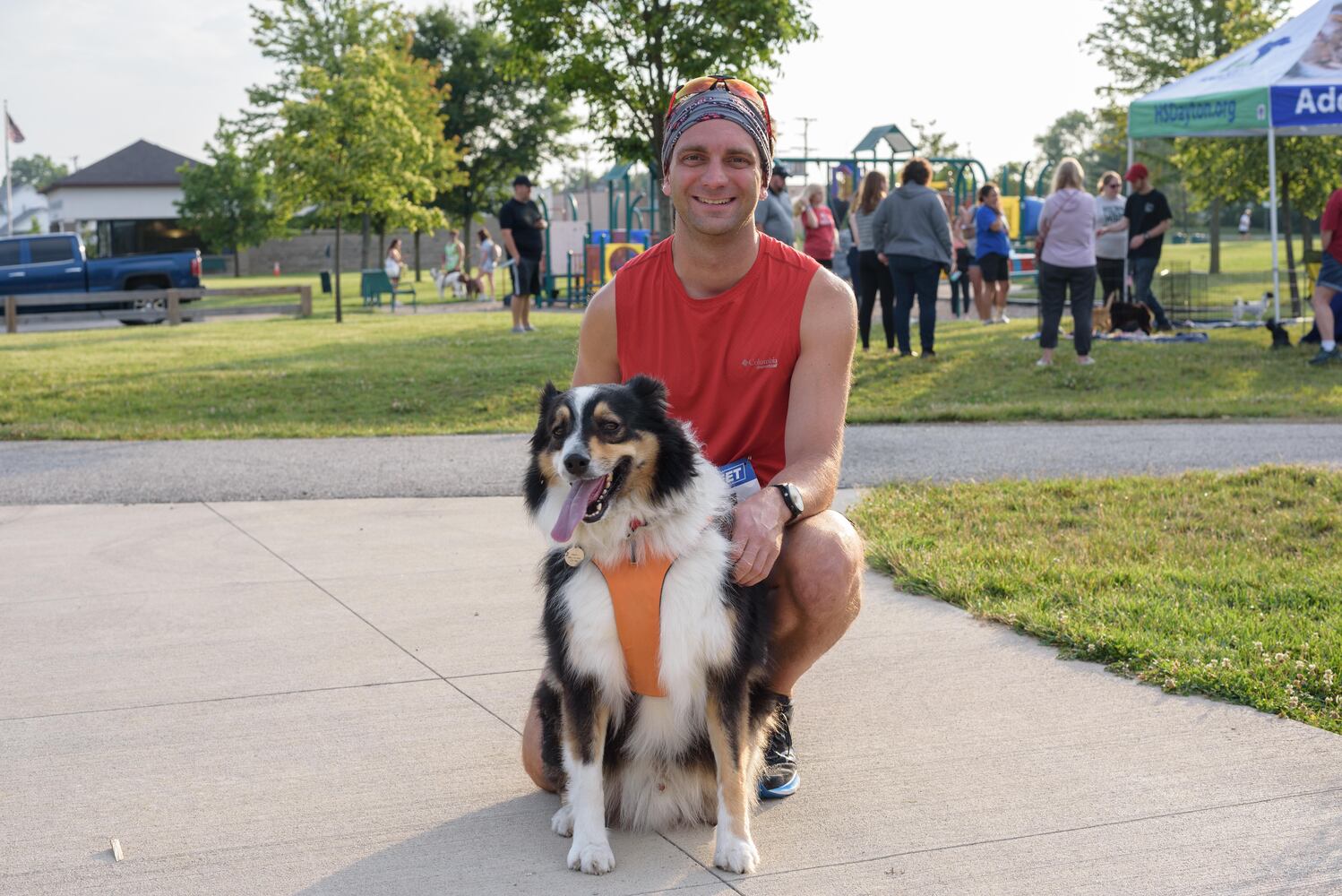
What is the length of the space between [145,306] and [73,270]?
8.32 ft

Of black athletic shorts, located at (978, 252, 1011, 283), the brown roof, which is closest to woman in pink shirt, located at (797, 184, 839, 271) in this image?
black athletic shorts, located at (978, 252, 1011, 283)

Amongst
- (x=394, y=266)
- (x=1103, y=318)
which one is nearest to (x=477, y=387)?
(x=1103, y=318)

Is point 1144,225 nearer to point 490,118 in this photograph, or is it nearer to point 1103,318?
point 1103,318

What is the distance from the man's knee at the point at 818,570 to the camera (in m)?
3.70

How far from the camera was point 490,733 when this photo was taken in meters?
4.42

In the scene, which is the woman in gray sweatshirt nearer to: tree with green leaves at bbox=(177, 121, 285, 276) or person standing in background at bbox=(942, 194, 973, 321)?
person standing in background at bbox=(942, 194, 973, 321)

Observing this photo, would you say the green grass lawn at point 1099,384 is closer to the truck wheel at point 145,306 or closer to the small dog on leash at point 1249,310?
the small dog on leash at point 1249,310

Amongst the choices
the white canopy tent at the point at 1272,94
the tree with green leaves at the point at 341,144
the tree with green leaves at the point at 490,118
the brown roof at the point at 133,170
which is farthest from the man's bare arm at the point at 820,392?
the brown roof at the point at 133,170

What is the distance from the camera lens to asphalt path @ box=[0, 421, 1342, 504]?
8.88 metres

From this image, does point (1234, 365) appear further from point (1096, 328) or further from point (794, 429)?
point (794, 429)

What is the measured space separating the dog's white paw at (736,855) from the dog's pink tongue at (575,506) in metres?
0.91

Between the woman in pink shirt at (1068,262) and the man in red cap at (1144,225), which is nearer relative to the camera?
the woman in pink shirt at (1068,262)

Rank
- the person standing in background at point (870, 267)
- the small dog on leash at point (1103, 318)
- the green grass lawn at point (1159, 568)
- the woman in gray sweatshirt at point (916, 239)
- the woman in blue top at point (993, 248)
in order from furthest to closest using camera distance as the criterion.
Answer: the woman in blue top at point (993, 248)
the small dog on leash at point (1103, 318)
the person standing in background at point (870, 267)
the woman in gray sweatshirt at point (916, 239)
the green grass lawn at point (1159, 568)

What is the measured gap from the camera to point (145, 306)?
28.7m
